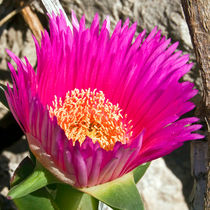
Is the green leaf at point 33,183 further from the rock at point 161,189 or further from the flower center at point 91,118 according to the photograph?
the rock at point 161,189

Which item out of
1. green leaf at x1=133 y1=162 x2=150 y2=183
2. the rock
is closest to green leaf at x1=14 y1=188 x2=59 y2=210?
green leaf at x1=133 y1=162 x2=150 y2=183

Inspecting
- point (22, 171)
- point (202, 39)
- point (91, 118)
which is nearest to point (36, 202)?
point (22, 171)

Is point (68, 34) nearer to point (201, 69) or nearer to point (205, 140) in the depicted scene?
point (201, 69)

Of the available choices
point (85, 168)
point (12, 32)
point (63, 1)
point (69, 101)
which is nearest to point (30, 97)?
point (85, 168)

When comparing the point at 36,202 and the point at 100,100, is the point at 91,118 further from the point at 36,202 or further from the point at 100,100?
the point at 36,202

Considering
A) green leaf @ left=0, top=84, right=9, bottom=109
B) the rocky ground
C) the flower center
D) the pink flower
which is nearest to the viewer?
the pink flower

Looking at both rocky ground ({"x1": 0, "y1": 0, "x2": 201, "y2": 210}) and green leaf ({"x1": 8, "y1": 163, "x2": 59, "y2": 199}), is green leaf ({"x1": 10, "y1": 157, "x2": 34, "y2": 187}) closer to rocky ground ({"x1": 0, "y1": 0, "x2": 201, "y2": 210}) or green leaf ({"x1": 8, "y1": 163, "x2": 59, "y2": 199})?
green leaf ({"x1": 8, "y1": 163, "x2": 59, "y2": 199})

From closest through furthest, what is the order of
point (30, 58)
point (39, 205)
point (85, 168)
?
point (85, 168) < point (39, 205) < point (30, 58)
